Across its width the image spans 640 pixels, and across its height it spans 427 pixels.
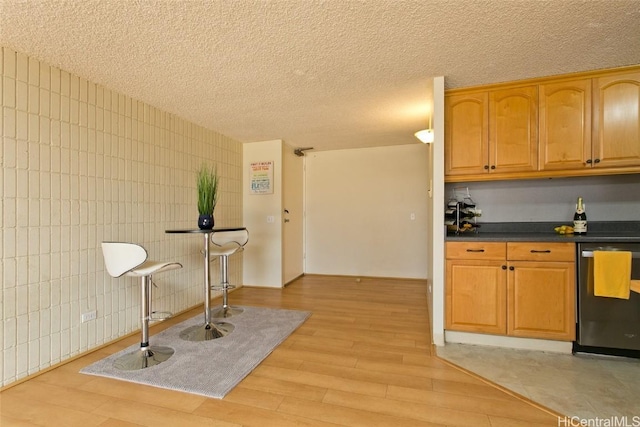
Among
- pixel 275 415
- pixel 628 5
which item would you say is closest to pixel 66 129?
pixel 275 415

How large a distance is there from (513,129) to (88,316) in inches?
159

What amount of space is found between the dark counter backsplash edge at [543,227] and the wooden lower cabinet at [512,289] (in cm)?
64

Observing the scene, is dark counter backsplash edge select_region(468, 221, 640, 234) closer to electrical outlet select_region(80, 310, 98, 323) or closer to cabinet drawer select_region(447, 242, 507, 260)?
cabinet drawer select_region(447, 242, 507, 260)

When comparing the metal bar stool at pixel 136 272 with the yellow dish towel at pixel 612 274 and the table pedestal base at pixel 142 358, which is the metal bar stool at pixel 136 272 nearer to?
the table pedestal base at pixel 142 358

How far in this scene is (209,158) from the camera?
3.94 m

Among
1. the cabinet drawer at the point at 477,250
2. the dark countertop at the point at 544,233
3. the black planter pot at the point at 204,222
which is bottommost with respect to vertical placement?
the cabinet drawer at the point at 477,250

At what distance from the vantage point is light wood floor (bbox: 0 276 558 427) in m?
1.58

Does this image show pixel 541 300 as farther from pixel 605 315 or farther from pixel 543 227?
pixel 543 227

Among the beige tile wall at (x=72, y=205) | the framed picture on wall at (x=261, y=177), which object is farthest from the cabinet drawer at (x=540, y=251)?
the beige tile wall at (x=72, y=205)

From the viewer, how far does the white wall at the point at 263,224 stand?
14.9ft

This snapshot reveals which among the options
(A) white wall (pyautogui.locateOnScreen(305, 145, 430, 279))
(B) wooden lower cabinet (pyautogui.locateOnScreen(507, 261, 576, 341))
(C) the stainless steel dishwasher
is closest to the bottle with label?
(C) the stainless steel dishwasher

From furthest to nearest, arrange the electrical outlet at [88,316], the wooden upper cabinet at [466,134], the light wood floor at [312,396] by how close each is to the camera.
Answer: the wooden upper cabinet at [466,134] < the electrical outlet at [88,316] < the light wood floor at [312,396]

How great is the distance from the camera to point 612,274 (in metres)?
2.16

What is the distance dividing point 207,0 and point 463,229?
9.40ft
